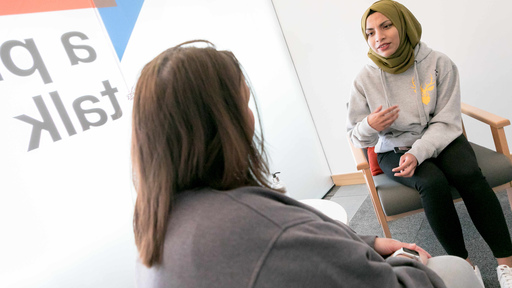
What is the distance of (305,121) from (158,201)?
259cm

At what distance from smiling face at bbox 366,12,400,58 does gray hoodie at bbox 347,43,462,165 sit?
0.13 metres

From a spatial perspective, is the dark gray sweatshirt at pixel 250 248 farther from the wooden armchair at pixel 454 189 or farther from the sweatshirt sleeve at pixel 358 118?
the sweatshirt sleeve at pixel 358 118

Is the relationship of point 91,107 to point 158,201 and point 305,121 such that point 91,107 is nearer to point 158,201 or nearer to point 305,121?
point 158,201

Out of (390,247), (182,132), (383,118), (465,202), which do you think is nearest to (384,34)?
(383,118)

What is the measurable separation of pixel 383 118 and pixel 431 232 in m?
0.95

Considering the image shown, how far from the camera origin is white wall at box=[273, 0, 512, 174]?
2.41 m

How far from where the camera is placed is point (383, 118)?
171cm

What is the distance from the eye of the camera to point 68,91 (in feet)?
5.10

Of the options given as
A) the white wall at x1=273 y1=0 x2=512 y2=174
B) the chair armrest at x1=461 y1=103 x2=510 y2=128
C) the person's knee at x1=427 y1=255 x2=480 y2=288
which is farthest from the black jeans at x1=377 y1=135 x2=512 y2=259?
the white wall at x1=273 y1=0 x2=512 y2=174

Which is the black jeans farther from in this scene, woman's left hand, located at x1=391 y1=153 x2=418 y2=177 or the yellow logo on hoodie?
the yellow logo on hoodie

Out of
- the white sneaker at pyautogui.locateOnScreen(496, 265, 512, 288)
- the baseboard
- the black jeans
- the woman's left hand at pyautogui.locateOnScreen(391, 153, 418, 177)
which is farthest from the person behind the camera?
the baseboard

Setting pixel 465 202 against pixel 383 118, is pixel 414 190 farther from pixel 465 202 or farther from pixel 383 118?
pixel 383 118

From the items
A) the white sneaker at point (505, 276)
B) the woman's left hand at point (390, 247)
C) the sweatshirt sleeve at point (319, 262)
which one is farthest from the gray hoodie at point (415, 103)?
the sweatshirt sleeve at point (319, 262)

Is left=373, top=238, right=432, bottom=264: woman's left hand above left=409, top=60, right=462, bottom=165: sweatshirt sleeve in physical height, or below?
below
